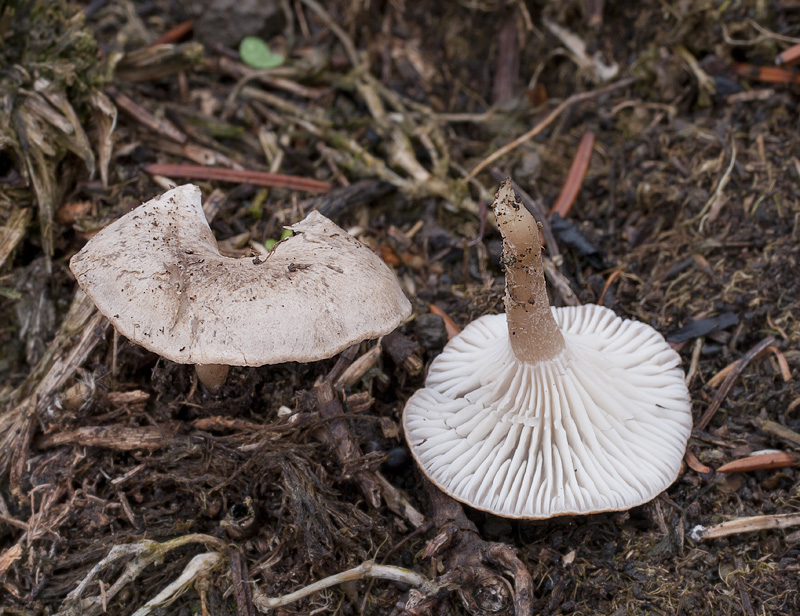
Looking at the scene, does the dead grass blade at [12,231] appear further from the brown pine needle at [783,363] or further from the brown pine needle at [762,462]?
the brown pine needle at [783,363]

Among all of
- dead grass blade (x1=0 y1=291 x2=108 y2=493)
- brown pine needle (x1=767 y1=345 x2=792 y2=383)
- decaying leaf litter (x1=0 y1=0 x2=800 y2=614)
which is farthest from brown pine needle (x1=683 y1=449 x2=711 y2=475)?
dead grass blade (x1=0 y1=291 x2=108 y2=493)

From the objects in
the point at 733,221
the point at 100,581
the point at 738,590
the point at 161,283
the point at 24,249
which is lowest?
the point at 100,581

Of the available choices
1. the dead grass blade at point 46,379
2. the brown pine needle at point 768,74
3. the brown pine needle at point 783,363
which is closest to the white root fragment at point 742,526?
the brown pine needle at point 783,363

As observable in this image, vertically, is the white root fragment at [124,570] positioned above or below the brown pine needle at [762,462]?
below

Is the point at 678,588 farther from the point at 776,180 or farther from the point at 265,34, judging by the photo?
the point at 265,34

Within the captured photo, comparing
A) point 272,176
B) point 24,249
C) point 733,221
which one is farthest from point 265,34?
point 733,221

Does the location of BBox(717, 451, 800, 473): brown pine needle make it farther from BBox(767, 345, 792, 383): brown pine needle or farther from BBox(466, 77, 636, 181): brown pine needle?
BBox(466, 77, 636, 181): brown pine needle
